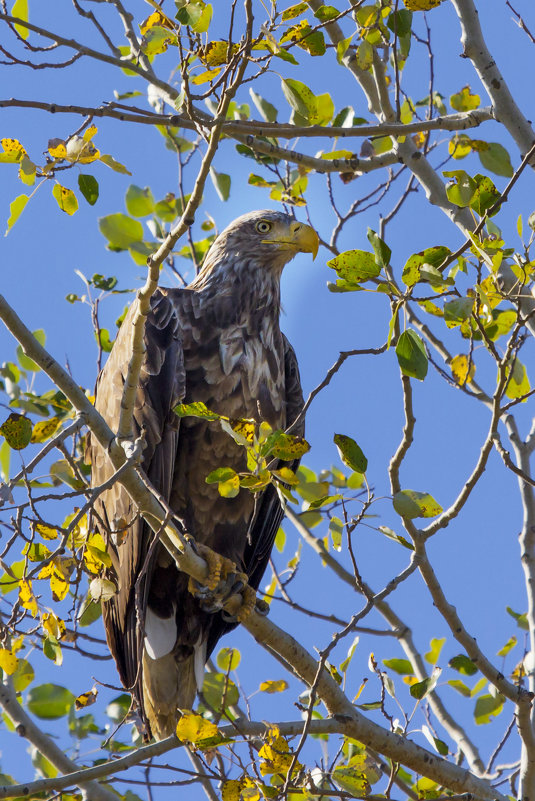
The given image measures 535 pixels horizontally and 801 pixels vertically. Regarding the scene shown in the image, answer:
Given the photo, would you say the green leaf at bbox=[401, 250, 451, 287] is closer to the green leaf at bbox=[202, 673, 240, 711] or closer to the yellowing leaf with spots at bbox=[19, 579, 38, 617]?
the yellowing leaf with spots at bbox=[19, 579, 38, 617]

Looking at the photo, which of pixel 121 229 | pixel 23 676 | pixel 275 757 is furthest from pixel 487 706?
pixel 121 229

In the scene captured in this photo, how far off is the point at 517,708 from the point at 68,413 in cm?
238

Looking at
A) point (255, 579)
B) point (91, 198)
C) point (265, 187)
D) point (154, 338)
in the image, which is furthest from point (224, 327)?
point (91, 198)

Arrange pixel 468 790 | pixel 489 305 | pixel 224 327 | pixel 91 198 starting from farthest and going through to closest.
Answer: pixel 224 327 < pixel 468 790 < pixel 91 198 < pixel 489 305

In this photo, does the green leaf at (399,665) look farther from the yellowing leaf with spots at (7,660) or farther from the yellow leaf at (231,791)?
the yellowing leaf with spots at (7,660)

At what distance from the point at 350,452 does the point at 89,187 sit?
1.07 m

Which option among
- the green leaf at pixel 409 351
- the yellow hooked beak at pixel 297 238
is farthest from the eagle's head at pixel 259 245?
the green leaf at pixel 409 351

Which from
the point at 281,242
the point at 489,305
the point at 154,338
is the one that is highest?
the point at 281,242

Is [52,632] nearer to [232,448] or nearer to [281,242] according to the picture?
[232,448]

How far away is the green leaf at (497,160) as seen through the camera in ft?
11.4

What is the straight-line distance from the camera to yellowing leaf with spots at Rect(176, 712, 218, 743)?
262 cm

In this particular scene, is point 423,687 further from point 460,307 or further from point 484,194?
point 484,194

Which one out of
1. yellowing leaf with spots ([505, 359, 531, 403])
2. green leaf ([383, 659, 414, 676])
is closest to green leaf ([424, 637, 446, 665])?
green leaf ([383, 659, 414, 676])

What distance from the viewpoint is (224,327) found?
4.33 metres
